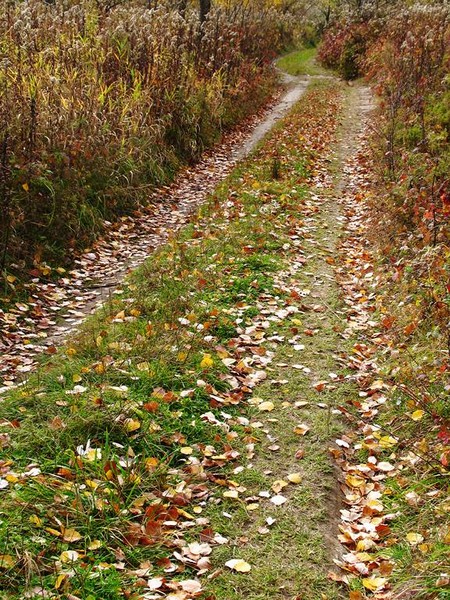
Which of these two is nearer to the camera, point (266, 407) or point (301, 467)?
point (301, 467)

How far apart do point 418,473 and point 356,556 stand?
2.57ft

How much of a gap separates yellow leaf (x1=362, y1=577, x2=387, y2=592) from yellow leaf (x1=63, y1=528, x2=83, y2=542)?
1585 millimetres

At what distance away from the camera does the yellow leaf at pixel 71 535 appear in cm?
316

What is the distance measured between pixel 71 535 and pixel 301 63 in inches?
1017

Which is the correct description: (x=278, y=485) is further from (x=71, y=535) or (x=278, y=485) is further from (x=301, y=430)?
(x=71, y=535)

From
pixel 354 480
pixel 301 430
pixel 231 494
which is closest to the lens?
pixel 231 494

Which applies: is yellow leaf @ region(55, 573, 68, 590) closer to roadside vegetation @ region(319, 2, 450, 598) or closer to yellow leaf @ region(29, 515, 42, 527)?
yellow leaf @ region(29, 515, 42, 527)

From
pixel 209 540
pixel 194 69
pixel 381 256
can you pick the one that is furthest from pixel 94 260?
pixel 194 69

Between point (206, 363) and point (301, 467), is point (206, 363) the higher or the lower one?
the higher one

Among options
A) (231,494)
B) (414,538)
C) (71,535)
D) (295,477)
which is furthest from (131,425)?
(414,538)

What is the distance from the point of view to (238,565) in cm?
330

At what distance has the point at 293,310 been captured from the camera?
6.21 meters

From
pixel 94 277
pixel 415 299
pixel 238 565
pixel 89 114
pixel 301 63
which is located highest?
pixel 301 63

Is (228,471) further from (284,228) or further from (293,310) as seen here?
(284,228)
